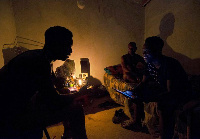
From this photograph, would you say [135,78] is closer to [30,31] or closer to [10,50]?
[10,50]

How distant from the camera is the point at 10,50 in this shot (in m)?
4.09

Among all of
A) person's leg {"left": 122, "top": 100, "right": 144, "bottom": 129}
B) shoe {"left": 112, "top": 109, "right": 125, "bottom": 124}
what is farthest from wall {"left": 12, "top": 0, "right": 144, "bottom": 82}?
person's leg {"left": 122, "top": 100, "right": 144, "bottom": 129}

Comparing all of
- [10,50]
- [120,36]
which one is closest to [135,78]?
[120,36]

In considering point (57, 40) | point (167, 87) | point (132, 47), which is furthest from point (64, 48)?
point (132, 47)

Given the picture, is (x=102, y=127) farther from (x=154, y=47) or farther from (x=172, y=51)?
(x=172, y=51)

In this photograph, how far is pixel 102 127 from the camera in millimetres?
3441

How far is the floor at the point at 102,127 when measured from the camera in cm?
306

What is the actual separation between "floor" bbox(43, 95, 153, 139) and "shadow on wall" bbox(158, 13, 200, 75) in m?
2.40

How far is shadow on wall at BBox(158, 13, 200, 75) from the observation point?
4086 mm

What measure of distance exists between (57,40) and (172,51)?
170 inches

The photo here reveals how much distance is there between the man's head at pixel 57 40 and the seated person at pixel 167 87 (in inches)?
52.7

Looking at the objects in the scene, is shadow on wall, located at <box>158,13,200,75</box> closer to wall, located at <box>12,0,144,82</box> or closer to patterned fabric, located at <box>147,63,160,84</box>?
wall, located at <box>12,0,144,82</box>

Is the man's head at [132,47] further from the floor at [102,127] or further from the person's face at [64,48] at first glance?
the person's face at [64,48]

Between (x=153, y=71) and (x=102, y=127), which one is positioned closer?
(x=153, y=71)
